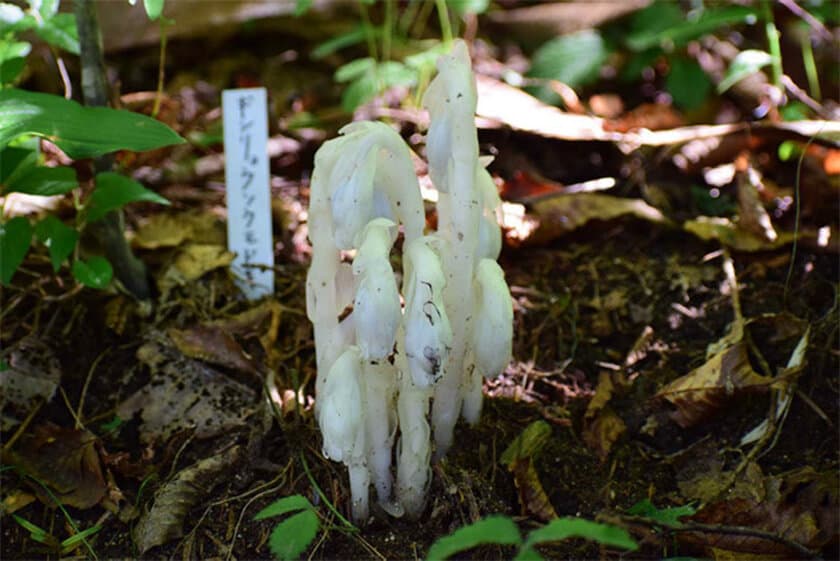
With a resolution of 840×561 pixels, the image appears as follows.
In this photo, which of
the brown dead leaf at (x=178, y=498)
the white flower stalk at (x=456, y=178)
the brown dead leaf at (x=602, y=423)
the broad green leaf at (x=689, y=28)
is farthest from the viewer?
the broad green leaf at (x=689, y=28)

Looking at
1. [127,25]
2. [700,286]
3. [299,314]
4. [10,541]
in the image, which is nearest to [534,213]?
[700,286]

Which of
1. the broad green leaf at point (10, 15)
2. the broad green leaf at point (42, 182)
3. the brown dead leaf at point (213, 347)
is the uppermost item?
the broad green leaf at point (10, 15)

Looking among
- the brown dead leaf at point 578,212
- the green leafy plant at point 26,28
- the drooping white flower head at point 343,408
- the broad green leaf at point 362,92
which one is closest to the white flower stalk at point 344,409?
the drooping white flower head at point 343,408

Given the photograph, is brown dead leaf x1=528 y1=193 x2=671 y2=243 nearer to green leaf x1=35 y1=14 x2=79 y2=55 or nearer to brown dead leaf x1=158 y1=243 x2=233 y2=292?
brown dead leaf x1=158 y1=243 x2=233 y2=292

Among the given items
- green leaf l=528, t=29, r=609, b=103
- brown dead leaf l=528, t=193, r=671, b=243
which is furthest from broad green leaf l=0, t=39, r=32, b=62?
green leaf l=528, t=29, r=609, b=103

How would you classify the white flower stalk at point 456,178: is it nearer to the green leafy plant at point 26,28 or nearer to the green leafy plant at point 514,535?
the green leafy plant at point 514,535

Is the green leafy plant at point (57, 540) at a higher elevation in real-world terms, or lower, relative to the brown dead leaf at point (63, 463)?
lower
